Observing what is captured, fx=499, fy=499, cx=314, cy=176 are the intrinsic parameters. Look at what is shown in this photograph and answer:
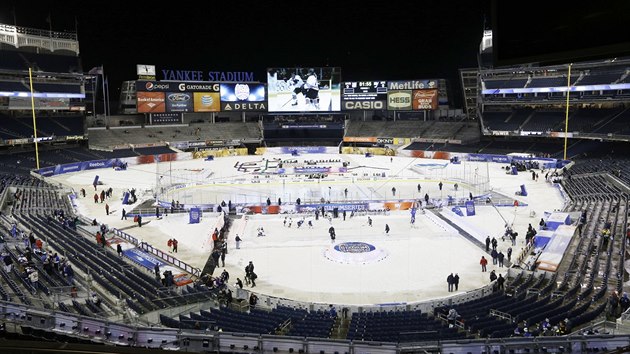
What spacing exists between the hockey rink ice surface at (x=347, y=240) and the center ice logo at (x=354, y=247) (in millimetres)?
458

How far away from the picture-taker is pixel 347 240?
28.8 meters

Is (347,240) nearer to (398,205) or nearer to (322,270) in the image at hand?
(322,270)

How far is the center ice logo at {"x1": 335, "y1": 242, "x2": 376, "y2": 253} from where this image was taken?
25.8m

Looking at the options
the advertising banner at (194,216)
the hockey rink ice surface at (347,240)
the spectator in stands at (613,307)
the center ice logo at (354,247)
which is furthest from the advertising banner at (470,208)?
the spectator in stands at (613,307)

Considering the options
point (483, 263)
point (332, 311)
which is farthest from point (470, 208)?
point (332, 311)

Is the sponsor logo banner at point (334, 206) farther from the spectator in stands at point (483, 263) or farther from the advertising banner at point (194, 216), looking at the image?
the spectator in stands at point (483, 263)

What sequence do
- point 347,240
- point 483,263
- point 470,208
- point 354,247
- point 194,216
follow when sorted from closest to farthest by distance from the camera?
point 483,263 < point 354,247 < point 347,240 < point 194,216 < point 470,208

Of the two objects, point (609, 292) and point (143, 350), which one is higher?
point (143, 350)

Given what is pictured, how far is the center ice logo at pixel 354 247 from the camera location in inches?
1014

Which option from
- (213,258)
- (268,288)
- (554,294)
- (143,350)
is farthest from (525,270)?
(143,350)

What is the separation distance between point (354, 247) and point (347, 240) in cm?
263

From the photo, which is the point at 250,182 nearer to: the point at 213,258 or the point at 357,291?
the point at 213,258

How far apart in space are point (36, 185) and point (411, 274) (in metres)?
34.3

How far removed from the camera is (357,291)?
20.7 m
